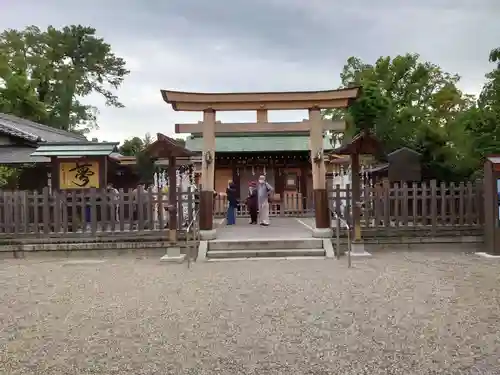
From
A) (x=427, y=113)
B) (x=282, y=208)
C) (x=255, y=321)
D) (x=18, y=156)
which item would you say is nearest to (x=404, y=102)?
(x=427, y=113)

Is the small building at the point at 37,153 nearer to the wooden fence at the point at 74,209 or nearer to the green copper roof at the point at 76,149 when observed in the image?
the green copper roof at the point at 76,149

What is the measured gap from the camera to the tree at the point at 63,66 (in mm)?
36669

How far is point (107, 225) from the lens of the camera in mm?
11562

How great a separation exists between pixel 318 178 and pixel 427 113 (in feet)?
69.6

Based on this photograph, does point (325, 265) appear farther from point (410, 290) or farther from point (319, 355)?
point (319, 355)

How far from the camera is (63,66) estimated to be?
39188mm

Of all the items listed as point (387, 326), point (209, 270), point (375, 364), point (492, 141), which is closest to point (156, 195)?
point (209, 270)

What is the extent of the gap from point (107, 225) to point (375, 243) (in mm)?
6251

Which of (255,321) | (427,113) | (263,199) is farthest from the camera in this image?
(427,113)

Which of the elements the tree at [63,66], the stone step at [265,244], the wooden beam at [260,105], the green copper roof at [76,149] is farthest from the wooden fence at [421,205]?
the tree at [63,66]

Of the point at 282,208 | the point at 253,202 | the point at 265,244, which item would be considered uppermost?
the point at 253,202

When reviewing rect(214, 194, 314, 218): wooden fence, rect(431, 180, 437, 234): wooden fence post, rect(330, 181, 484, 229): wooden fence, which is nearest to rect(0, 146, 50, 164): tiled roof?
rect(214, 194, 314, 218): wooden fence

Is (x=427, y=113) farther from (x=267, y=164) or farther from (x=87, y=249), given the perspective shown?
(x=87, y=249)

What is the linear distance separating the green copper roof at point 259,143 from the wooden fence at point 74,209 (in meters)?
10.8
